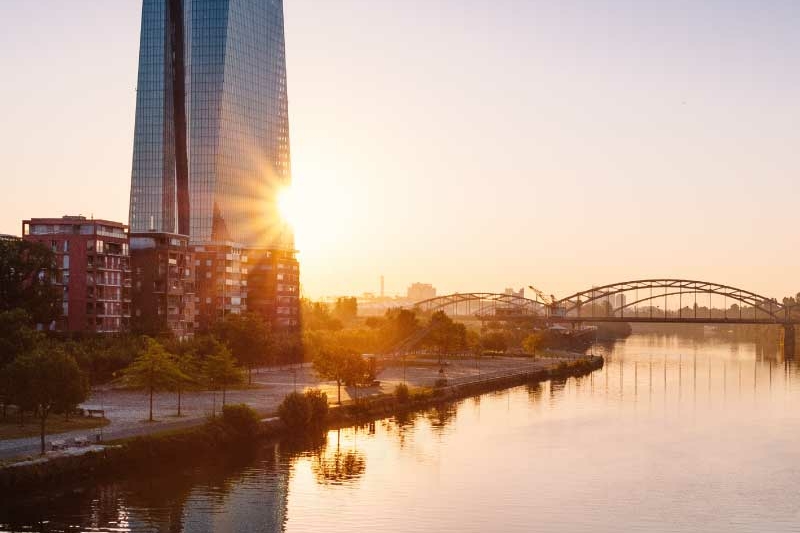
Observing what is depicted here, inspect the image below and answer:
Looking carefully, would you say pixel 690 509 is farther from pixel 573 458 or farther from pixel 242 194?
pixel 242 194

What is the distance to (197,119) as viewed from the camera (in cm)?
18400

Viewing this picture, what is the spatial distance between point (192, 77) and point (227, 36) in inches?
386

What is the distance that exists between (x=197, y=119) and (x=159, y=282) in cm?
6700

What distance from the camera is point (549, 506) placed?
5009cm

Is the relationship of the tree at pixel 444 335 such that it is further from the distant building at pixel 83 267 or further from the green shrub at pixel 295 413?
the green shrub at pixel 295 413

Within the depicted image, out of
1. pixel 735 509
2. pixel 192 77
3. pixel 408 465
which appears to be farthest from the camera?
pixel 192 77

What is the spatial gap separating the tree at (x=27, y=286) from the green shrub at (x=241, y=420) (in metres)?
28.9

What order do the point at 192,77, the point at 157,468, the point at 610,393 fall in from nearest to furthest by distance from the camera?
the point at 157,468
the point at 610,393
the point at 192,77

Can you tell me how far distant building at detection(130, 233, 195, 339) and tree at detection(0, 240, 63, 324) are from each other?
2919cm

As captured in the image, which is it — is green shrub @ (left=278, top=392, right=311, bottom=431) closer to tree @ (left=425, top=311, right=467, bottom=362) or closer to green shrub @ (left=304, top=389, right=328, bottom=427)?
green shrub @ (left=304, top=389, right=328, bottom=427)

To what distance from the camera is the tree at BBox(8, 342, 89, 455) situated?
5228 centimetres

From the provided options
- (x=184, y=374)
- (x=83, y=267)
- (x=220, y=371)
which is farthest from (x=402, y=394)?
(x=83, y=267)

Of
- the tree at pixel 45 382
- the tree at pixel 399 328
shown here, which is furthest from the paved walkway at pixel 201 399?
the tree at pixel 399 328

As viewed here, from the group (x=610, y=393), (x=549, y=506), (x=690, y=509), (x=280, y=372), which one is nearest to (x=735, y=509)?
(x=690, y=509)
